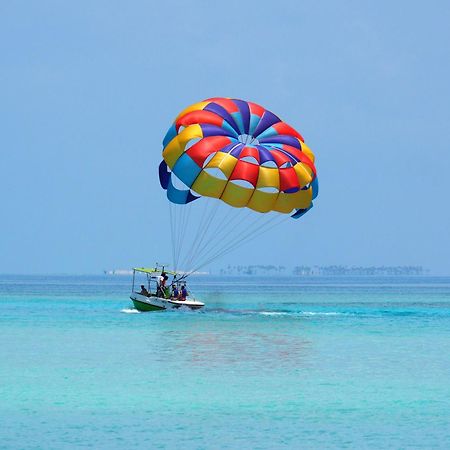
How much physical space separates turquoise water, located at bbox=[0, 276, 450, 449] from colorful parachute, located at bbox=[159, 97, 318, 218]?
432cm

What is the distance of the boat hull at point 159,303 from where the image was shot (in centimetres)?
3434

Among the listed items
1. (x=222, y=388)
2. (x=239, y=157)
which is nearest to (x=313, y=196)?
(x=239, y=157)

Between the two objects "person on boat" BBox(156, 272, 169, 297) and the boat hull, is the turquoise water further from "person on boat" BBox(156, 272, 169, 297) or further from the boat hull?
"person on boat" BBox(156, 272, 169, 297)

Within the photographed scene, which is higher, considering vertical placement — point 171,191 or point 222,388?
point 171,191

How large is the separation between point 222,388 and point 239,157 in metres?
12.8

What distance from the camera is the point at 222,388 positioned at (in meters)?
17.4

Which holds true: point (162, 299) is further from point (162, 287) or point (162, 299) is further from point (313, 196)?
point (313, 196)

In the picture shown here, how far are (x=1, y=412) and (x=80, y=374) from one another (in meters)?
4.66

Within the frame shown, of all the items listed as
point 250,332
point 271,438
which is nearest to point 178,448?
point 271,438

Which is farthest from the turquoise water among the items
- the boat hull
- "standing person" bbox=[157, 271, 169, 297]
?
"standing person" bbox=[157, 271, 169, 297]

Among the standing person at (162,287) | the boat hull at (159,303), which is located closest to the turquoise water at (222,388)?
the boat hull at (159,303)

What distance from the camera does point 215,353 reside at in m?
23.1

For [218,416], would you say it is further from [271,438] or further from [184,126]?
[184,126]

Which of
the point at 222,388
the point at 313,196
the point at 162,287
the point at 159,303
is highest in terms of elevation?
the point at 313,196
